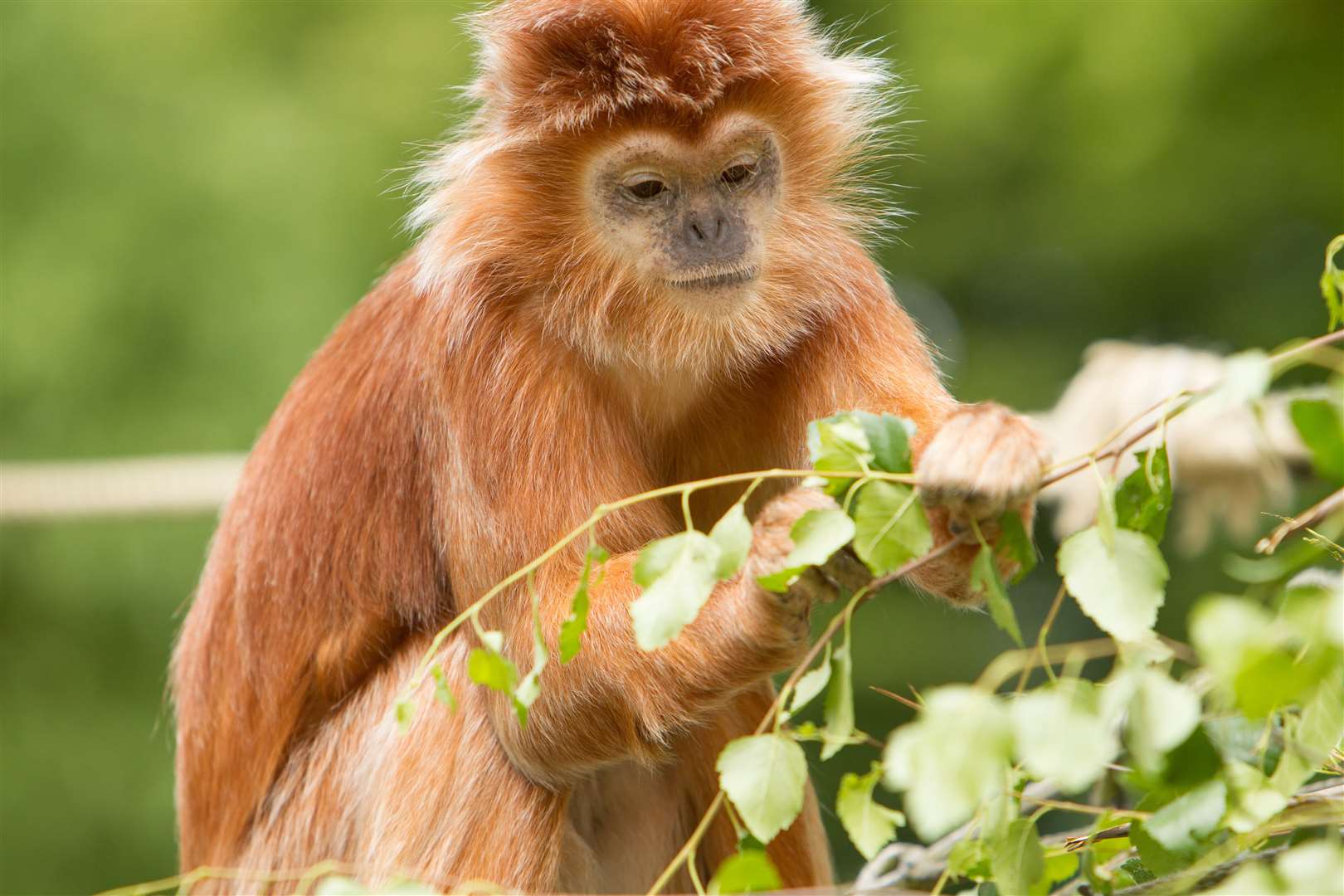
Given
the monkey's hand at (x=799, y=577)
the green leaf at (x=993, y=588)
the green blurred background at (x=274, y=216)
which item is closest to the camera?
the green leaf at (x=993, y=588)

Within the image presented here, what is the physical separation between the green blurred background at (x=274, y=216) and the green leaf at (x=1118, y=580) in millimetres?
4377

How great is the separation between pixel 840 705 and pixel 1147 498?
1.45ft

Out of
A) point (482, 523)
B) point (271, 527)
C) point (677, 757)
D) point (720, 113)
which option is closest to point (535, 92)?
point (720, 113)

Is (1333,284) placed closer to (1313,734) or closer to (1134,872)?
(1313,734)

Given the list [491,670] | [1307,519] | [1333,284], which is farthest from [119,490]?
[1307,519]

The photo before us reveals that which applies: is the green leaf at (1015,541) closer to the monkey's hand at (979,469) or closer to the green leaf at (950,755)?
the monkey's hand at (979,469)

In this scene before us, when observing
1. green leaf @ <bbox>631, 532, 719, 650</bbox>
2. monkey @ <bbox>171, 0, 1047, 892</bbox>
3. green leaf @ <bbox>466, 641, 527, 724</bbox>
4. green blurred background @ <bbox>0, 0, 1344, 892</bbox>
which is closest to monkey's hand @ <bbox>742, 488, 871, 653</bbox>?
monkey @ <bbox>171, 0, 1047, 892</bbox>

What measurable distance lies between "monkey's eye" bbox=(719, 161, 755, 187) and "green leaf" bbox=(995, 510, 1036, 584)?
37.9 inches

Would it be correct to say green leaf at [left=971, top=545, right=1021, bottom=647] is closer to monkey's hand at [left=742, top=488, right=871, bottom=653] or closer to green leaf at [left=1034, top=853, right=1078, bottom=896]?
monkey's hand at [left=742, top=488, right=871, bottom=653]

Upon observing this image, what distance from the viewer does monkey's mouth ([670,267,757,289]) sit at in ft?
8.21

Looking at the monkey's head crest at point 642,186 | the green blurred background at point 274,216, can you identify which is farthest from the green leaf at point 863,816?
the green blurred background at point 274,216

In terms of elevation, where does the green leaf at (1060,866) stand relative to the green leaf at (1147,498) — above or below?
below

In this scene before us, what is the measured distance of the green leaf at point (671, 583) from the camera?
1.64 metres

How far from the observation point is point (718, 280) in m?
2.50
